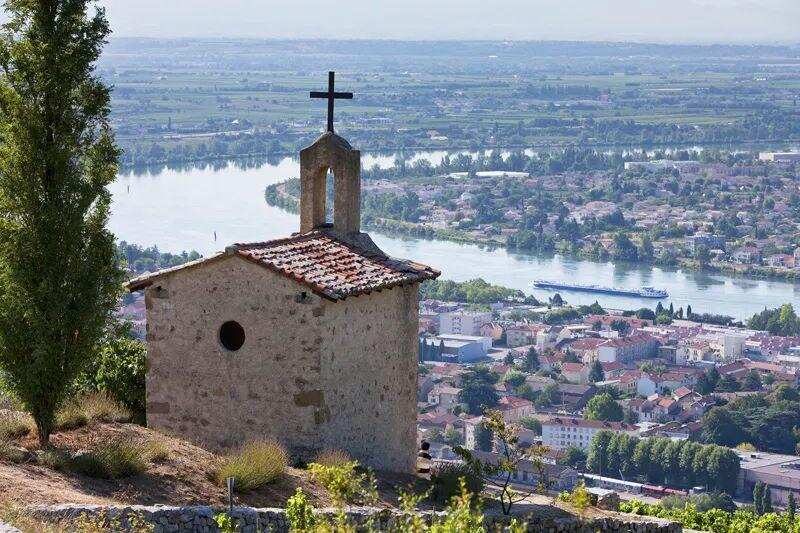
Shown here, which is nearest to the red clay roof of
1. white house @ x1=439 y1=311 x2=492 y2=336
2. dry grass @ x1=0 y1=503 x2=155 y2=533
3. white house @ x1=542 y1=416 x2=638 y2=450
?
dry grass @ x1=0 y1=503 x2=155 y2=533

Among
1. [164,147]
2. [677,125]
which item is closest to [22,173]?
[164,147]

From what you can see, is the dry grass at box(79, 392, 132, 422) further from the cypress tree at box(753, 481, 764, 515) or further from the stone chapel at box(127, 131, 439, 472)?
the cypress tree at box(753, 481, 764, 515)

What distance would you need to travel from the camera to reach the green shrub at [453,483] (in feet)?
27.5

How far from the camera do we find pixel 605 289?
6012cm

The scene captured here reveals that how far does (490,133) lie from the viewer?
11444 cm

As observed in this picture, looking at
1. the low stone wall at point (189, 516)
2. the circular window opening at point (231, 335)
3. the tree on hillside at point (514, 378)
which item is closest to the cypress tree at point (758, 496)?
the tree on hillside at point (514, 378)

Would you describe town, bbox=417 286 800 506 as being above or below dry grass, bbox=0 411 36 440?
below

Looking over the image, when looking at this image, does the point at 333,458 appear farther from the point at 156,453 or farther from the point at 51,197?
the point at 51,197

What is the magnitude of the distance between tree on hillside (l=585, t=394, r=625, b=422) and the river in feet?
37.6

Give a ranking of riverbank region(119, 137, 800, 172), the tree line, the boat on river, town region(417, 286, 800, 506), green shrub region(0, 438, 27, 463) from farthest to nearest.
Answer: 1. riverbank region(119, 137, 800, 172)
2. the boat on river
3. town region(417, 286, 800, 506)
4. the tree line
5. green shrub region(0, 438, 27, 463)

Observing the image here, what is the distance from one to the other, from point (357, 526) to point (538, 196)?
8075 centimetres

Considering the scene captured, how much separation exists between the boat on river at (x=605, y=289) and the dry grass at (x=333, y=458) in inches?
1970

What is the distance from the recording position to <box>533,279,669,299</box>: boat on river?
58469 millimetres

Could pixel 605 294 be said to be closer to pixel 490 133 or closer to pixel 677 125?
pixel 490 133
